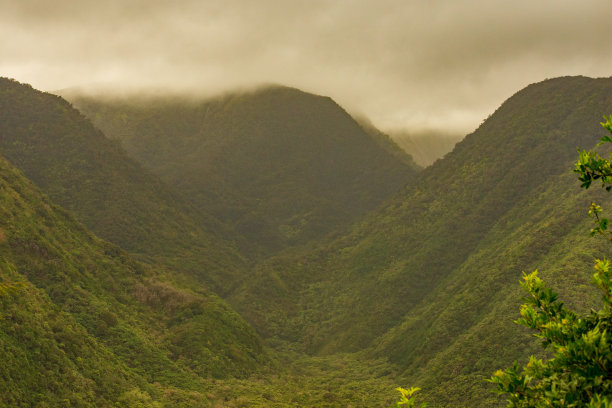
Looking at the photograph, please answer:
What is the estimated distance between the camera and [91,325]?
45.4m

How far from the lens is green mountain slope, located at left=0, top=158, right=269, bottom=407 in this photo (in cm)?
3350

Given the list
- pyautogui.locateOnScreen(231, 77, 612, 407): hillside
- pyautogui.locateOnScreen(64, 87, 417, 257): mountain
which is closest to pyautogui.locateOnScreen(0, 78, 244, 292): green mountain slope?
pyautogui.locateOnScreen(231, 77, 612, 407): hillside

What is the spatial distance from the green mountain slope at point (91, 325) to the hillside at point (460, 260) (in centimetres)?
2035

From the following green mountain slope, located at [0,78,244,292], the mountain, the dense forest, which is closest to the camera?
the dense forest

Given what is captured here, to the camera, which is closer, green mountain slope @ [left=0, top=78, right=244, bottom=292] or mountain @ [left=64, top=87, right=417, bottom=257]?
green mountain slope @ [left=0, top=78, right=244, bottom=292]

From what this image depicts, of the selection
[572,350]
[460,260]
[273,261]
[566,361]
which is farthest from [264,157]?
[572,350]

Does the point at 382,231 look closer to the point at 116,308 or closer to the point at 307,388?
the point at 307,388

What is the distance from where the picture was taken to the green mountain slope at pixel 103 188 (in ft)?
284

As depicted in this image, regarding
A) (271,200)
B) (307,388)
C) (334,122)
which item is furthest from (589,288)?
(334,122)

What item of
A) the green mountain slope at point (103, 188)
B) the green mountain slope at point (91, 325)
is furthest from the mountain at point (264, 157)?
the green mountain slope at point (91, 325)

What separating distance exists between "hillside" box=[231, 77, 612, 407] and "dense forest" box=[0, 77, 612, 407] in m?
0.34

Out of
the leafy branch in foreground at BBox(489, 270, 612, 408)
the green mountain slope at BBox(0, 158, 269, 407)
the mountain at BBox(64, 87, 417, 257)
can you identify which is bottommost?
the green mountain slope at BBox(0, 158, 269, 407)

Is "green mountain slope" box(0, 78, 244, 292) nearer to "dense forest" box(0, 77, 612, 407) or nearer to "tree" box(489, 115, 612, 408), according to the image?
"dense forest" box(0, 77, 612, 407)

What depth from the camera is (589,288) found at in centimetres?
4338
